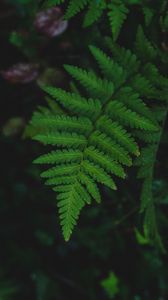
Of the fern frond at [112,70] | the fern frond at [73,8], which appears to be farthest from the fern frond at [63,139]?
the fern frond at [73,8]

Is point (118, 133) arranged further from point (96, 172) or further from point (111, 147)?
point (96, 172)

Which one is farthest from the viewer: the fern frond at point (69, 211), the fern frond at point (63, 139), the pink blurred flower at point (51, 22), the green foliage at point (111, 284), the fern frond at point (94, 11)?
the green foliage at point (111, 284)

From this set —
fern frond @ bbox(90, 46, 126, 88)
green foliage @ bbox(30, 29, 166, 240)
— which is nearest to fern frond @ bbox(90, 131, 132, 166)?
green foliage @ bbox(30, 29, 166, 240)

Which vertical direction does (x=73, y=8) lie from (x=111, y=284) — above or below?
above

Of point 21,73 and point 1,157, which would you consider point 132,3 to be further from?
point 1,157

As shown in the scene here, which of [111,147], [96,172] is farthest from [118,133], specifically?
[96,172]

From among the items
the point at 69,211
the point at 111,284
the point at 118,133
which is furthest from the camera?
the point at 111,284

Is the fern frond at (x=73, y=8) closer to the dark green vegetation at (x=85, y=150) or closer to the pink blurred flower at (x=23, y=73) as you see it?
the dark green vegetation at (x=85, y=150)
